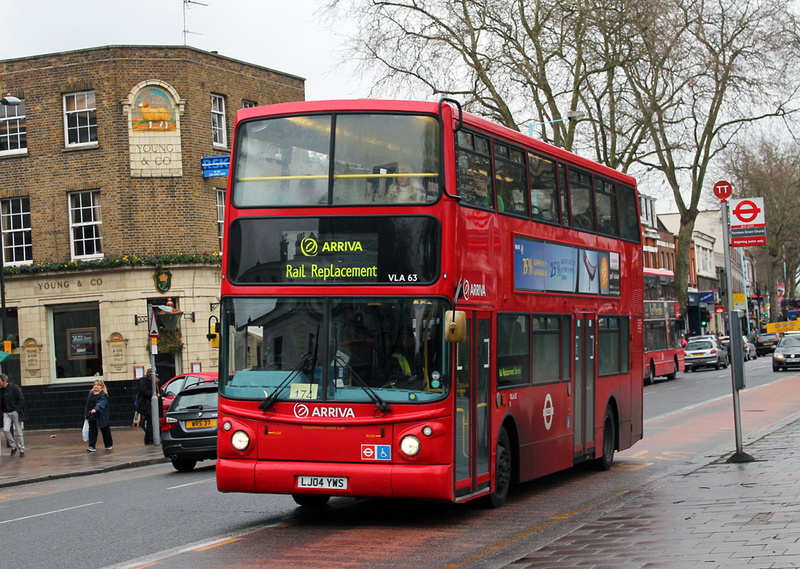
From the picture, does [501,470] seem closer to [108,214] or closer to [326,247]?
[326,247]

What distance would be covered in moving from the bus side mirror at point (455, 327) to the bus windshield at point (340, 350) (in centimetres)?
36

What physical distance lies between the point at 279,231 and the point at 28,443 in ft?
69.1

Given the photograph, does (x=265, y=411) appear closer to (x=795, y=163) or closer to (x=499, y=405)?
(x=499, y=405)

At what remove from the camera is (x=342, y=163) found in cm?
1023

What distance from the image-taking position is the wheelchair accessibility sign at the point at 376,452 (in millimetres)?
9766

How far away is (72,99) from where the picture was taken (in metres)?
33.5

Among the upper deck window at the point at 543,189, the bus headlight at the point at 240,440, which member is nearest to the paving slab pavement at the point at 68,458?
the bus headlight at the point at 240,440

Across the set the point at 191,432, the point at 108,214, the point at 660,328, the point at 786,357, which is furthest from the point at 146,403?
the point at 786,357

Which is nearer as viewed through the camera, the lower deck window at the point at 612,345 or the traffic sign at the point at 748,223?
the traffic sign at the point at 748,223

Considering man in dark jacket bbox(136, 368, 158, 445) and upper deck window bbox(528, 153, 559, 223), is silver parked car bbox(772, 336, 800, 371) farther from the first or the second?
upper deck window bbox(528, 153, 559, 223)

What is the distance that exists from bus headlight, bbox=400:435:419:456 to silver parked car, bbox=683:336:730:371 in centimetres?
4648

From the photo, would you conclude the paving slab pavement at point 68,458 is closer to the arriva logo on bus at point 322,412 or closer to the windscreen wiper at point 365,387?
the arriva logo on bus at point 322,412

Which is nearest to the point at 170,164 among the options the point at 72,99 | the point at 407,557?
the point at 72,99

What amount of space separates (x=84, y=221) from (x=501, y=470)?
24.8m
